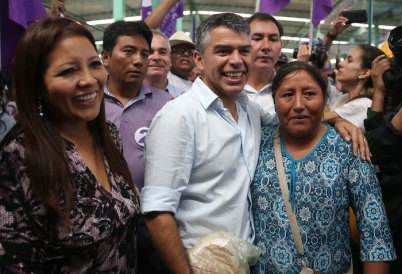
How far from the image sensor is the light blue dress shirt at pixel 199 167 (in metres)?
1.58

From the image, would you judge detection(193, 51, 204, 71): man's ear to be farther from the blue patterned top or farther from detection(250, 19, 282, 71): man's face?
detection(250, 19, 282, 71): man's face

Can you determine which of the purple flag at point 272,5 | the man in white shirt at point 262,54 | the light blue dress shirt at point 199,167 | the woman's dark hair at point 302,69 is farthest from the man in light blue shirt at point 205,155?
the purple flag at point 272,5

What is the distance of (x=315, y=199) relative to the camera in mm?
1671

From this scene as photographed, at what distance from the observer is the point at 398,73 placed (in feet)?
6.55

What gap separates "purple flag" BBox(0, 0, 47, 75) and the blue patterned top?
1.54 meters

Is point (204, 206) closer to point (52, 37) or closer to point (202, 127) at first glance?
point (202, 127)

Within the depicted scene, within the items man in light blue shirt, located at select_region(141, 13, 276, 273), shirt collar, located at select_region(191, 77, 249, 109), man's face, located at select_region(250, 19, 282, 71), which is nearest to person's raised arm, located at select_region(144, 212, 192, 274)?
man in light blue shirt, located at select_region(141, 13, 276, 273)

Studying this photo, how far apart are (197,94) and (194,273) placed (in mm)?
672

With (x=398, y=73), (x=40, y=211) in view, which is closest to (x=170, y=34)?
(x=398, y=73)

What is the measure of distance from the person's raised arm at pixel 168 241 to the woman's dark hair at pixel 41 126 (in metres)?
0.40

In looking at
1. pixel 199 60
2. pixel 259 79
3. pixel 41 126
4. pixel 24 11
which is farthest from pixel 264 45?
pixel 41 126

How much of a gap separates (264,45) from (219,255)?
1382 mm

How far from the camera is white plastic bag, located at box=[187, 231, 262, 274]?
5.11 ft

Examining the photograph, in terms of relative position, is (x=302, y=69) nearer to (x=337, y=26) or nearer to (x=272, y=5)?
(x=272, y=5)
